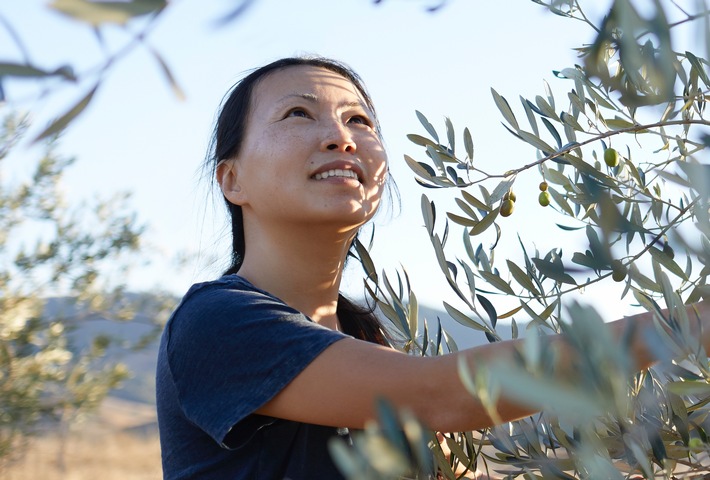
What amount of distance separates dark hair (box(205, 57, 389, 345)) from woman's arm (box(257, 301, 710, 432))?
0.62 meters

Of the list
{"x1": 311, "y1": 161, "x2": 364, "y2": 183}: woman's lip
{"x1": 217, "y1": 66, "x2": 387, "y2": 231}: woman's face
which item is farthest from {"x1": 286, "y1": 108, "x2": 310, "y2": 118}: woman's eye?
{"x1": 311, "y1": 161, "x2": 364, "y2": 183}: woman's lip

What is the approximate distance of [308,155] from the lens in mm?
1752

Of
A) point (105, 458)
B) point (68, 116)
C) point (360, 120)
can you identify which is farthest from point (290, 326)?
point (105, 458)

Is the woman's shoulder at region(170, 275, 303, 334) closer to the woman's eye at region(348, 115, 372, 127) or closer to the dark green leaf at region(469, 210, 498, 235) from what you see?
the dark green leaf at region(469, 210, 498, 235)

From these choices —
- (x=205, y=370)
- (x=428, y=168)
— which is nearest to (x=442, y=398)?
(x=205, y=370)

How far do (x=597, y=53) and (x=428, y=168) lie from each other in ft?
3.46

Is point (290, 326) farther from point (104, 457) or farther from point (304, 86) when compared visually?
point (104, 457)

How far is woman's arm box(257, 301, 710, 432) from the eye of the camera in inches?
49.8

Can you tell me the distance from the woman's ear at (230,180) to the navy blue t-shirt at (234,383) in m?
0.37

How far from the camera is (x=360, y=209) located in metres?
1.73

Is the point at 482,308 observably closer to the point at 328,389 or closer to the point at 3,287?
the point at 328,389

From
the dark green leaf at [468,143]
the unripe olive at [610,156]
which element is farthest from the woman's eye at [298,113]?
the unripe olive at [610,156]

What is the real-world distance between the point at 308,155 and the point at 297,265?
22cm

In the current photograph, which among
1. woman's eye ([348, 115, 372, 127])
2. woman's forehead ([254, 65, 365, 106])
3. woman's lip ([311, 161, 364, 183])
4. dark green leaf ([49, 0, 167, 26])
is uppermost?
woman's forehead ([254, 65, 365, 106])
